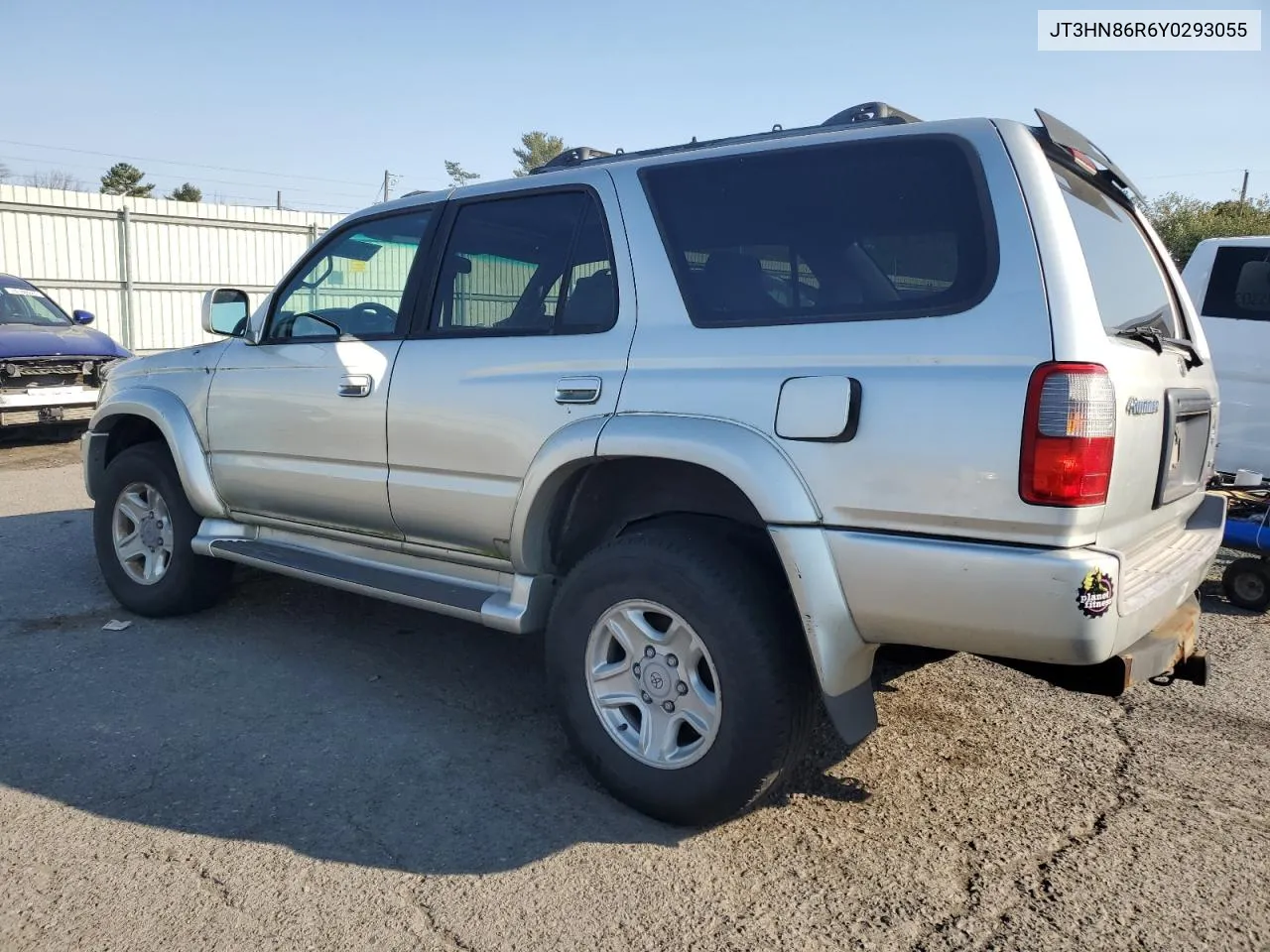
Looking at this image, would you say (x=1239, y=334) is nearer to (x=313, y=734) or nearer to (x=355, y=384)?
(x=355, y=384)

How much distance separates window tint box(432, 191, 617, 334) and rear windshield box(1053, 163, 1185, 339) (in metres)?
1.44

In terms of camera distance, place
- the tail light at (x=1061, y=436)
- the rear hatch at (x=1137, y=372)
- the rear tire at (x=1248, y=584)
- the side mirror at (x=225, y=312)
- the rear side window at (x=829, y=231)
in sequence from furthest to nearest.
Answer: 1. the rear tire at (x=1248, y=584)
2. the side mirror at (x=225, y=312)
3. the rear side window at (x=829, y=231)
4. the rear hatch at (x=1137, y=372)
5. the tail light at (x=1061, y=436)

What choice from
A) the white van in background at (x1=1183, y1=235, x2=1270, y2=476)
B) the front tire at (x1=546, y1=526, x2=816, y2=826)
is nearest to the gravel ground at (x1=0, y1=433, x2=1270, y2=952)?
the front tire at (x1=546, y1=526, x2=816, y2=826)

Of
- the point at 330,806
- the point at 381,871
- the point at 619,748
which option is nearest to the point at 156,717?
the point at 330,806

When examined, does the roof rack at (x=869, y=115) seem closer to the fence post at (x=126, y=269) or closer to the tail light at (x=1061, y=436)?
the tail light at (x=1061, y=436)

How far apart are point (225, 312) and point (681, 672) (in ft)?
9.85

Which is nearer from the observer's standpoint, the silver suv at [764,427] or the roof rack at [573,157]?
the silver suv at [764,427]

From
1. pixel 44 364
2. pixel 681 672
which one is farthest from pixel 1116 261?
pixel 44 364

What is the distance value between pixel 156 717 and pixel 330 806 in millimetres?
1073

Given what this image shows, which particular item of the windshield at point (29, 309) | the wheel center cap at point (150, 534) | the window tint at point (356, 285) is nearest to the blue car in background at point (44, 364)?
the windshield at point (29, 309)

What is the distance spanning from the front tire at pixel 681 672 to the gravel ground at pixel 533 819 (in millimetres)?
188

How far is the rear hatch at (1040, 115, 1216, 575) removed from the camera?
100 inches

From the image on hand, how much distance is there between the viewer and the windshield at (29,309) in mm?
10688

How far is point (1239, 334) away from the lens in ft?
23.3
